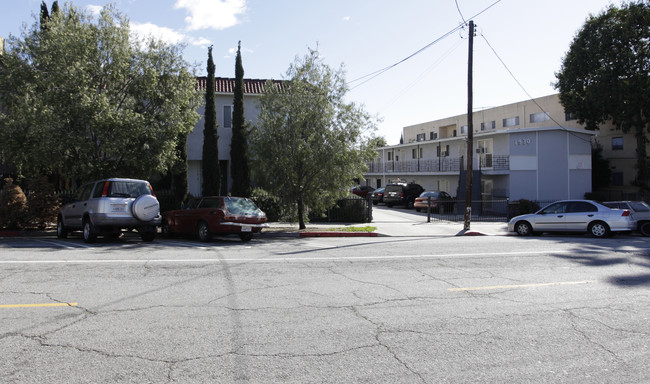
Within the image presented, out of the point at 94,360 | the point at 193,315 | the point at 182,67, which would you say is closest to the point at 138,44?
the point at 182,67

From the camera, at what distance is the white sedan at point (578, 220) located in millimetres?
16250

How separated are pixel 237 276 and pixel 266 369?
14.5ft

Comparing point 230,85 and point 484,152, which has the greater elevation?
point 230,85

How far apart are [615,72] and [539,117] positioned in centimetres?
980

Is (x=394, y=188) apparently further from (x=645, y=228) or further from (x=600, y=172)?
(x=645, y=228)

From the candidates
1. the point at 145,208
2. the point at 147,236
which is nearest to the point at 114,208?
the point at 145,208

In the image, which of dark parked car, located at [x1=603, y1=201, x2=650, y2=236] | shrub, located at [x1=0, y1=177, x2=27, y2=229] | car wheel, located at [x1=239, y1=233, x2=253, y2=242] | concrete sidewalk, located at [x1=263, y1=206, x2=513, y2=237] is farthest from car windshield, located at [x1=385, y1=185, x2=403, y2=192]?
shrub, located at [x1=0, y1=177, x2=27, y2=229]

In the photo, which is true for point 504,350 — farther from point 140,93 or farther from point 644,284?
point 140,93

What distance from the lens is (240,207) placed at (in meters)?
14.6

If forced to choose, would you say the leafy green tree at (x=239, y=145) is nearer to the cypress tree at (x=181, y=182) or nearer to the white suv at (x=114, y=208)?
the cypress tree at (x=181, y=182)

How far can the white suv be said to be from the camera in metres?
13.0

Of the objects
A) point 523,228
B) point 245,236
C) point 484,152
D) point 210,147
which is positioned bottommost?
point 245,236

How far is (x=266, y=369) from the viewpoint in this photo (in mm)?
4254

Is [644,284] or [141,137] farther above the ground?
[141,137]
